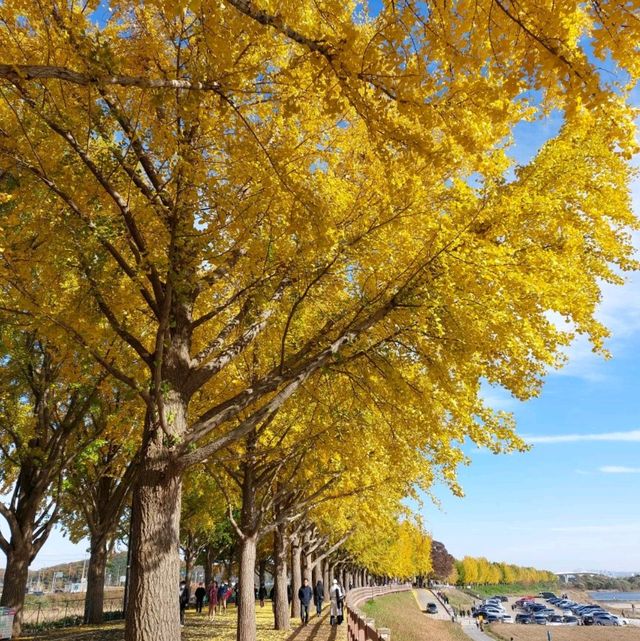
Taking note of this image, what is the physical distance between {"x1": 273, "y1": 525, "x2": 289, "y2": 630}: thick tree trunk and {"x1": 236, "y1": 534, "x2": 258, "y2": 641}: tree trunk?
14.2 feet

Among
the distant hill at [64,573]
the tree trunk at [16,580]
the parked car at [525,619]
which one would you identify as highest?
the tree trunk at [16,580]

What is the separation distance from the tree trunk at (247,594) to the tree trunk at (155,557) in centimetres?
547

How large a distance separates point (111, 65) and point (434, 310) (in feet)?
12.7

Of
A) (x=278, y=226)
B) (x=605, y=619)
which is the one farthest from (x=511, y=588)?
(x=278, y=226)

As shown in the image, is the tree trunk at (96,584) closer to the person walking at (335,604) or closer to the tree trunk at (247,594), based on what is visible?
the person walking at (335,604)

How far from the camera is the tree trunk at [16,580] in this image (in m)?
11.7

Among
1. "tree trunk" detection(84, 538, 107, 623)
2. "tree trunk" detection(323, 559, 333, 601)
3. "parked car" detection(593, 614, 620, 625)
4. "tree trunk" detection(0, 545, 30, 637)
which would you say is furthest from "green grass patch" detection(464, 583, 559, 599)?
"tree trunk" detection(0, 545, 30, 637)

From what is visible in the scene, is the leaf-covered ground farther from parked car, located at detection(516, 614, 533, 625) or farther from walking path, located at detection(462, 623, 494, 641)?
parked car, located at detection(516, 614, 533, 625)

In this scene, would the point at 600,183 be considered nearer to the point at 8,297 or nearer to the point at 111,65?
the point at 111,65

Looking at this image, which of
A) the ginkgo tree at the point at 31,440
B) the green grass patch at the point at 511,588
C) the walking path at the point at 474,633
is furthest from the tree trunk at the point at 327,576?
the green grass patch at the point at 511,588

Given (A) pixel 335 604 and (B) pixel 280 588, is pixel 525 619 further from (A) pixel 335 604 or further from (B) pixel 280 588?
(B) pixel 280 588

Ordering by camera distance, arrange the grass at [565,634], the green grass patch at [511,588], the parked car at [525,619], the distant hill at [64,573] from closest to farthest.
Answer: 1. the grass at [565,634]
2. the parked car at [525,619]
3. the distant hill at [64,573]
4. the green grass patch at [511,588]

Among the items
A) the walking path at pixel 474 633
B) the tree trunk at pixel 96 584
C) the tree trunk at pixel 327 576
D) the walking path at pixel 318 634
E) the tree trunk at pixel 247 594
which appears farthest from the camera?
the walking path at pixel 474 633

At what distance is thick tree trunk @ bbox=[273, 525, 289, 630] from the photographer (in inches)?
587
